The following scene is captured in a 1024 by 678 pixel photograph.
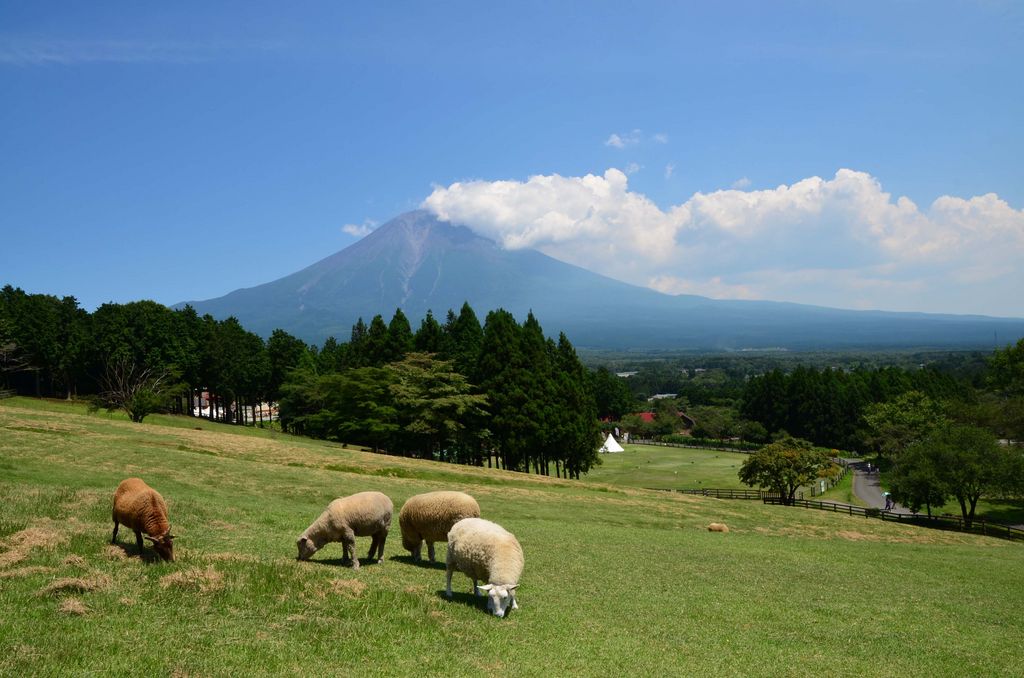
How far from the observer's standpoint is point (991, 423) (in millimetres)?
58812

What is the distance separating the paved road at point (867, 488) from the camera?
58.3 metres

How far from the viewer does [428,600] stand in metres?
10.9

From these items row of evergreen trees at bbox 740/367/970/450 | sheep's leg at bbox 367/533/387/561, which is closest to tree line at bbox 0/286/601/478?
sheep's leg at bbox 367/533/387/561

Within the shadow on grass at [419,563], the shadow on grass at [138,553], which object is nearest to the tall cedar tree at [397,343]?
the shadow on grass at [419,563]

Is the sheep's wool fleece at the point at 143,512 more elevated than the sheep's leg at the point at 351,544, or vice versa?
the sheep's wool fleece at the point at 143,512

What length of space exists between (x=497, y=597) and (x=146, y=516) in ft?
21.4

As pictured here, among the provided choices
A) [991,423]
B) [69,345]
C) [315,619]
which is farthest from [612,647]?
[69,345]

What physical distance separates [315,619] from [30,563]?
513 cm

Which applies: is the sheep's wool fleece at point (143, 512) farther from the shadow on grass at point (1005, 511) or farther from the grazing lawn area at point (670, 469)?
the shadow on grass at point (1005, 511)

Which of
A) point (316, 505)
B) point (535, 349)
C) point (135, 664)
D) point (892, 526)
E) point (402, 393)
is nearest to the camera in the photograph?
point (135, 664)

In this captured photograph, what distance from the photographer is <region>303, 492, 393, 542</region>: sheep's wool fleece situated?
42.8ft

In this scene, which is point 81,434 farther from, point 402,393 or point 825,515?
point 825,515

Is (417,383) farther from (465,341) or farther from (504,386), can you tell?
(465,341)

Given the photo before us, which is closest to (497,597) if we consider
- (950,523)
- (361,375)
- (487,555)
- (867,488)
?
(487,555)
